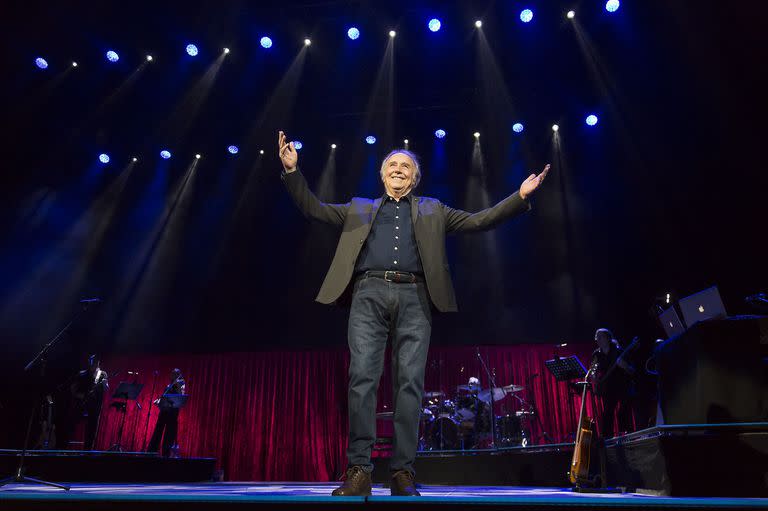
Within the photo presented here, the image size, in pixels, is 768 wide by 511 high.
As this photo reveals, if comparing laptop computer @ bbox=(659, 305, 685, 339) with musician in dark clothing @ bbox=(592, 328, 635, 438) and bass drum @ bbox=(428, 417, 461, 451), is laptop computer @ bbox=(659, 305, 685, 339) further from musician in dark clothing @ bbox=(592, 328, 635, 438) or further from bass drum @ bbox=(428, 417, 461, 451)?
bass drum @ bbox=(428, 417, 461, 451)

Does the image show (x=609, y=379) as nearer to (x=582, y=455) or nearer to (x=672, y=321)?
(x=672, y=321)

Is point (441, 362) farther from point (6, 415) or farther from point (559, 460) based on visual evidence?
point (6, 415)

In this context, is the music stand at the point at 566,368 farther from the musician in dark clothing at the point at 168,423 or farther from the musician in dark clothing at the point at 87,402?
the musician in dark clothing at the point at 87,402

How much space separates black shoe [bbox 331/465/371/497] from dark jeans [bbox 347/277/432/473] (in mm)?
28

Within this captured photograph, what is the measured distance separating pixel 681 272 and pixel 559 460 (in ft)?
15.7

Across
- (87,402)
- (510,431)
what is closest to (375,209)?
(510,431)

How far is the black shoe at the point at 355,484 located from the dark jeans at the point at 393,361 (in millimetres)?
28

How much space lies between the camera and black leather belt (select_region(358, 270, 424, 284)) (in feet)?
7.90

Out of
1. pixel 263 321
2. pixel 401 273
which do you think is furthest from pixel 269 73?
pixel 401 273

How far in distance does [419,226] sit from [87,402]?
8.45 metres

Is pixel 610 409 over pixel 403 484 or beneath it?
over

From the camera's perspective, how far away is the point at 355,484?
201cm

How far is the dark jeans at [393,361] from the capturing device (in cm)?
215

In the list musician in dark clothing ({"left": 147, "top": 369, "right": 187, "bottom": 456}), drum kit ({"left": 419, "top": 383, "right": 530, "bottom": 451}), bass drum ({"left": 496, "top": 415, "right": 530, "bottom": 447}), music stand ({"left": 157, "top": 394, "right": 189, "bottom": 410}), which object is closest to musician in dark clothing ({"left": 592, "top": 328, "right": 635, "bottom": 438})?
drum kit ({"left": 419, "top": 383, "right": 530, "bottom": 451})
